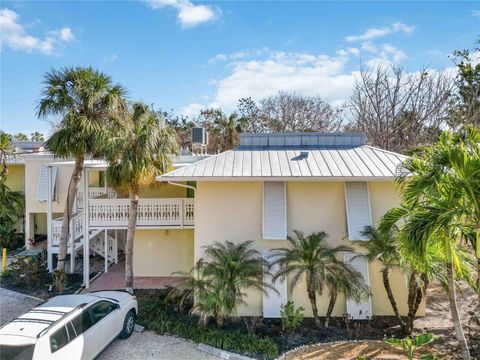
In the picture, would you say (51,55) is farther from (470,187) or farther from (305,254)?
(470,187)

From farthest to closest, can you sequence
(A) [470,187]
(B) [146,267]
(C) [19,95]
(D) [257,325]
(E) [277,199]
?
(B) [146,267]
(C) [19,95]
(E) [277,199]
(D) [257,325]
(A) [470,187]

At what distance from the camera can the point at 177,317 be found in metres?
10.3

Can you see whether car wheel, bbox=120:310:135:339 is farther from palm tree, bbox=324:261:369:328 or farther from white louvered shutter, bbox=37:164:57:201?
white louvered shutter, bbox=37:164:57:201

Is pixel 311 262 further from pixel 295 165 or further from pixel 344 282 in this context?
pixel 295 165

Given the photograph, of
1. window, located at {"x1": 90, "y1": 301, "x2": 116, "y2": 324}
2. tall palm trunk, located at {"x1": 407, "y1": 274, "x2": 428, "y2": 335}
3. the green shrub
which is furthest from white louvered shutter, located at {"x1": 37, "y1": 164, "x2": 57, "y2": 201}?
tall palm trunk, located at {"x1": 407, "y1": 274, "x2": 428, "y2": 335}

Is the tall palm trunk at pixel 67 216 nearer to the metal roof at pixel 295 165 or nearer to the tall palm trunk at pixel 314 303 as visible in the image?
the metal roof at pixel 295 165

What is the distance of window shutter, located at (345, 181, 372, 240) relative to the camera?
33.4 feet

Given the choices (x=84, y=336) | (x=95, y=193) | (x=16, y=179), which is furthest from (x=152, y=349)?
(x=16, y=179)

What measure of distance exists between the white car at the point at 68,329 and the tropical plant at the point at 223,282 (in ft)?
7.03

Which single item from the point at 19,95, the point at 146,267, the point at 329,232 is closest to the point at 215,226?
the point at 329,232

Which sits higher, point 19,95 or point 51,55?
point 51,55

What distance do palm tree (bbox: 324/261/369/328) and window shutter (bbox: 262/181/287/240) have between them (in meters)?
1.85

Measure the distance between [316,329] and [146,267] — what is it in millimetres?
8422

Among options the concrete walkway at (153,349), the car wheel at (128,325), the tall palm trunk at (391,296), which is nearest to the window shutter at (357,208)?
the tall palm trunk at (391,296)
